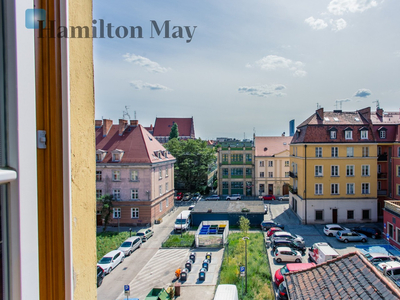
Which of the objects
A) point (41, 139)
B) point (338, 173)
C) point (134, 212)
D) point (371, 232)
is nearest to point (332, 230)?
point (371, 232)

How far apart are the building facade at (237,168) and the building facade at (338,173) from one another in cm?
1409

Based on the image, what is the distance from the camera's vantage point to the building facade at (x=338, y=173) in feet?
87.7

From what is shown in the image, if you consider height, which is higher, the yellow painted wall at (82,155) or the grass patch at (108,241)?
the yellow painted wall at (82,155)

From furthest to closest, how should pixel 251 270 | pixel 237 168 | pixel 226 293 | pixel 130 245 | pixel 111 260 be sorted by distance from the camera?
1. pixel 237 168
2. pixel 130 245
3. pixel 111 260
4. pixel 251 270
5. pixel 226 293

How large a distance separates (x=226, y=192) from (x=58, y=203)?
133 ft

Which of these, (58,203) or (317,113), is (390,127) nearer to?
(317,113)

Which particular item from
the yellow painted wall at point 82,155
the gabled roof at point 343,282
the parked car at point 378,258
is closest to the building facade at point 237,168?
the parked car at point 378,258

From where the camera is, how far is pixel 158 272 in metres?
17.4

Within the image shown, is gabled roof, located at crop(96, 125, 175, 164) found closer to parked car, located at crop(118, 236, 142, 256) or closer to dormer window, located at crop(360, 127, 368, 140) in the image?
parked car, located at crop(118, 236, 142, 256)

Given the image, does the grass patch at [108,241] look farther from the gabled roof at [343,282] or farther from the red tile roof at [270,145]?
the red tile roof at [270,145]

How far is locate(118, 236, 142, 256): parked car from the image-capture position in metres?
20.3

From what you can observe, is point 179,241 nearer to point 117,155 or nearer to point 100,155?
point 117,155

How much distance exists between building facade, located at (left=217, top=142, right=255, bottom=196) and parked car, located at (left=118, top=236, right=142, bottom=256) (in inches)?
822

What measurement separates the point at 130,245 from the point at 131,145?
11.0 meters
